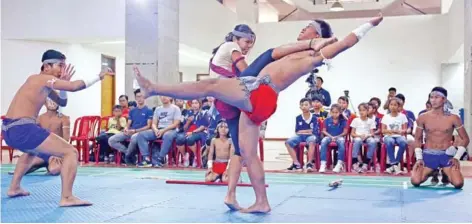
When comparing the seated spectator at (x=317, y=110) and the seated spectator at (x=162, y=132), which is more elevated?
the seated spectator at (x=317, y=110)

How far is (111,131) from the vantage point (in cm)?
952

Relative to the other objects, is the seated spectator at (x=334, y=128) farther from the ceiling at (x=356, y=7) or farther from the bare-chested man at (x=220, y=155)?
the ceiling at (x=356, y=7)

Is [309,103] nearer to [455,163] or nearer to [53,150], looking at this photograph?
[455,163]

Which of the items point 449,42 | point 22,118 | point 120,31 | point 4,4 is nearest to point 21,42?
point 4,4

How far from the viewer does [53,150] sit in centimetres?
468

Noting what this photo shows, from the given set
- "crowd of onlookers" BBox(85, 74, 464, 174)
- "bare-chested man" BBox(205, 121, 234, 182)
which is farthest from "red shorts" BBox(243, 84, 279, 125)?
"crowd of onlookers" BBox(85, 74, 464, 174)

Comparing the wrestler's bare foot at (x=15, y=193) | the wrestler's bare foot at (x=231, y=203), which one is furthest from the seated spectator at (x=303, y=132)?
the wrestler's bare foot at (x=15, y=193)

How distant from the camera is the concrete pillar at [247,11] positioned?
17391 millimetres

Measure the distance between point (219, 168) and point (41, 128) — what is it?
8.32 ft

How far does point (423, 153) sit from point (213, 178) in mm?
2632

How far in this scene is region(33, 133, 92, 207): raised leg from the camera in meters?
4.64

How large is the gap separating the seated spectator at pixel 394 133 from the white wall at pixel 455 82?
7.96 meters

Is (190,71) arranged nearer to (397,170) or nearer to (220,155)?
(397,170)

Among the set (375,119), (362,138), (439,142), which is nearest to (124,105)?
(362,138)
